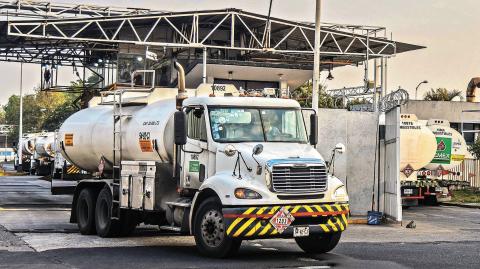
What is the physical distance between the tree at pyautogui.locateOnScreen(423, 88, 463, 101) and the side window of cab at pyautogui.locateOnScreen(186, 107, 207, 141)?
61.2m

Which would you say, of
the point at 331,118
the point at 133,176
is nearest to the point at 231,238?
the point at 133,176

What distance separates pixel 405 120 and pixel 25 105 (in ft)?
360

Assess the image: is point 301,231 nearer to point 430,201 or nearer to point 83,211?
point 83,211

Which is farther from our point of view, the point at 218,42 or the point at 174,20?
the point at 218,42

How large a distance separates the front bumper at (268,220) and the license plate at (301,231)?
6cm

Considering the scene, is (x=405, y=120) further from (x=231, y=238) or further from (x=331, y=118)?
(x=231, y=238)

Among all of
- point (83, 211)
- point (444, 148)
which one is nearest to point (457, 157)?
point (444, 148)

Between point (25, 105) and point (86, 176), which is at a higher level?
point (25, 105)

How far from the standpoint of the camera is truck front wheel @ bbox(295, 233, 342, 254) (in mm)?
14586

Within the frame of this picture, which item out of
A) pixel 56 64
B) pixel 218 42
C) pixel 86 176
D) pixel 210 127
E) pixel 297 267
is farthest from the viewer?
pixel 56 64

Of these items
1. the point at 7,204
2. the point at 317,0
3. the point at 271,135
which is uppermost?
the point at 317,0

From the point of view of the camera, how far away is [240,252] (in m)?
14.9

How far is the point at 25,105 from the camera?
130250mm

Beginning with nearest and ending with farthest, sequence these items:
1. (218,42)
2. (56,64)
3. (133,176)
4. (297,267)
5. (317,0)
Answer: (297,267) < (133,176) < (317,0) < (218,42) < (56,64)
